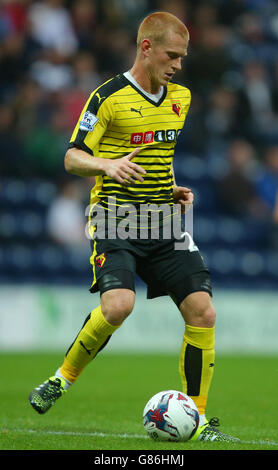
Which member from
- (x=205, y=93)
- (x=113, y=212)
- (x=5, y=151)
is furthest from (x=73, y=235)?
(x=113, y=212)

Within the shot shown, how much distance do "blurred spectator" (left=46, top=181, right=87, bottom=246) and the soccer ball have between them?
8.21 m

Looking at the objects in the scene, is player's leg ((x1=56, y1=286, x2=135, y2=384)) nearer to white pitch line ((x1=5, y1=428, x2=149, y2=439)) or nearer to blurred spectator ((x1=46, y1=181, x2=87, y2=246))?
white pitch line ((x1=5, y1=428, x2=149, y2=439))

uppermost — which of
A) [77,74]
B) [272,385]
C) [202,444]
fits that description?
[77,74]

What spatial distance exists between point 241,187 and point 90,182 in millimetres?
2426

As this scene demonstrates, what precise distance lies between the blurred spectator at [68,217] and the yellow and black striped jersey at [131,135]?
24.9ft

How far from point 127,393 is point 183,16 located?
930cm

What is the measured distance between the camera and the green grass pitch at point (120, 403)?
551 cm

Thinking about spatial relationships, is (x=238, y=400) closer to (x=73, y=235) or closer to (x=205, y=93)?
(x=73, y=235)

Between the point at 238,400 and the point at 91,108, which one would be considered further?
the point at 238,400

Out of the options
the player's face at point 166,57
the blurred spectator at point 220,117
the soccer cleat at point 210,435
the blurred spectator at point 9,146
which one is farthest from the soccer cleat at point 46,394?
the blurred spectator at point 220,117

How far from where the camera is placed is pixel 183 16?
646 inches

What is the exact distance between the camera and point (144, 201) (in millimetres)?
6086

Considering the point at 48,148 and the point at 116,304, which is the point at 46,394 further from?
the point at 48,148
